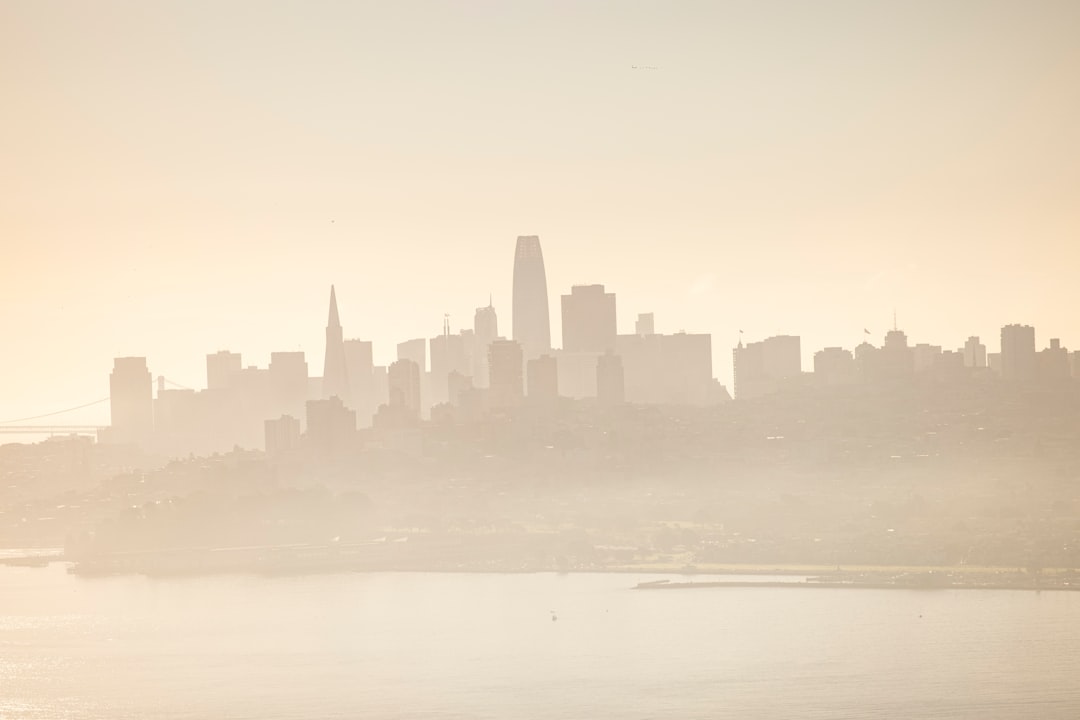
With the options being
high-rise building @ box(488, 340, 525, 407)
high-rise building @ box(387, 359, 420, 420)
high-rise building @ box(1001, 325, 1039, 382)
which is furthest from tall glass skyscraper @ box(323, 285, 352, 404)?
high-rise building @ box(1001, 325, 1039, 382)

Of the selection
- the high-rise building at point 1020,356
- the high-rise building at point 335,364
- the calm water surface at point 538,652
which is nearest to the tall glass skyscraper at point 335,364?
the high-rise building at point 335,364

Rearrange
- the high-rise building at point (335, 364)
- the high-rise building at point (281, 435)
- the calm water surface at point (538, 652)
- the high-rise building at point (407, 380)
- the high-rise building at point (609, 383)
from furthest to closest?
the high-rise building at point (335, 364), the high-rise building at point (407, 380), the high-rise building at point (609, 383), the high-rise building at point (281, 435), the calm water surface at point (538, 652)

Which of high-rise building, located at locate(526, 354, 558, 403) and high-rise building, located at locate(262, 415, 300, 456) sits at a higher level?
high-rise building, located at locate(526, 354, 558, 403)

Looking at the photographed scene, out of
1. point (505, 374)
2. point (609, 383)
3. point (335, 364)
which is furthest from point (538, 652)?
point (335, 364)

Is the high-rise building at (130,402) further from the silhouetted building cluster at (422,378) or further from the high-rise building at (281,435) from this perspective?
the high-rise building at (281,435)

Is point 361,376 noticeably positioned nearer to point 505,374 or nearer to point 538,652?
point 505,374

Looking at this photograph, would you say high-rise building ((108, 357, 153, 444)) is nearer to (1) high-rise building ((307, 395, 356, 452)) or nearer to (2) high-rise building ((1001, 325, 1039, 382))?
(1) high-rise building ((307, 395, 356, 452))
